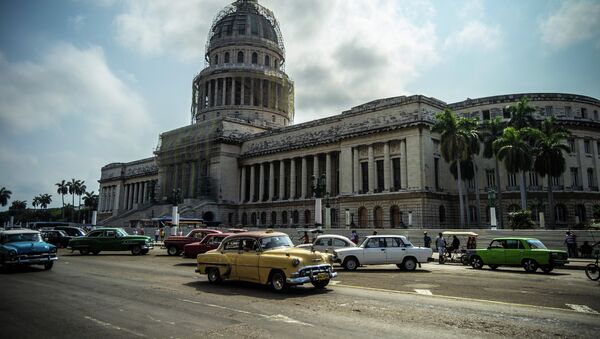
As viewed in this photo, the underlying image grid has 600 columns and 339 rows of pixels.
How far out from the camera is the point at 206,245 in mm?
24344

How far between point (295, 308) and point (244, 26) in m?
85.1

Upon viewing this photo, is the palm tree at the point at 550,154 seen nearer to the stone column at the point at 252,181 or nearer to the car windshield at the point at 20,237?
the stone column at the point at 252,181

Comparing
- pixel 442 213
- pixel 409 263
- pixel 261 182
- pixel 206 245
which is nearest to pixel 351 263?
pixel 409 263

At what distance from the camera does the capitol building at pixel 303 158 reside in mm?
46438

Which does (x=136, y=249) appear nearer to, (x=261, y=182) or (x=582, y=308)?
(x=582, y=308)

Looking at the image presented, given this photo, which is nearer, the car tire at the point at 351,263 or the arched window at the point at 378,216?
the car tire at the point at 351,263

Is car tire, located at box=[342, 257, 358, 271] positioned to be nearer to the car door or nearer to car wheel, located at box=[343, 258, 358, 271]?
car wheel, located at box=[343, 258, 358, 271]

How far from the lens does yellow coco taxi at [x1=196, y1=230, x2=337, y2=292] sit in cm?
1213

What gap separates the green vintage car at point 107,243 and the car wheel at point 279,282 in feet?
61.2

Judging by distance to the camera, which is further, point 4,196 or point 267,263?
point 4,196

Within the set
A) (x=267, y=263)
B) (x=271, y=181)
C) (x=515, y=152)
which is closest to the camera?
(x=267, y=263)

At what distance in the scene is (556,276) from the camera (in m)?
17.5

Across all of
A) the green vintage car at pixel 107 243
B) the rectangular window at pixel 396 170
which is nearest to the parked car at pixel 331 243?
the green vintage car at pixel 107 243

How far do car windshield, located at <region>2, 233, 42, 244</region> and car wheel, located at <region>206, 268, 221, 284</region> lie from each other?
397 inches
